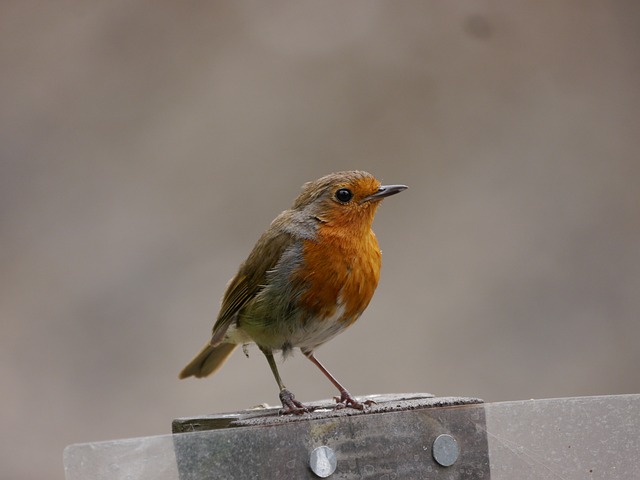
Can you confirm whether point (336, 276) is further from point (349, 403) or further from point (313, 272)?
point (349, 403)

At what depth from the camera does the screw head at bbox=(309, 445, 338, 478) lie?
2.15m

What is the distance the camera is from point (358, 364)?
15.5 feet

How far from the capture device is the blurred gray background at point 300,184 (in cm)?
477

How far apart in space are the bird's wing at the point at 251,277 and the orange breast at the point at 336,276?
0.12 metres

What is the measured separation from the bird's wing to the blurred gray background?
4.80 ft

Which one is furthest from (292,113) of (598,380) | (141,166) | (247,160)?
(598,380)

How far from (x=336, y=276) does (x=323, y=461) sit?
0.75 m

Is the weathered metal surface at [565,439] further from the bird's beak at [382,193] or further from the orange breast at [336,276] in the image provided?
the bird's beak at [382,193]

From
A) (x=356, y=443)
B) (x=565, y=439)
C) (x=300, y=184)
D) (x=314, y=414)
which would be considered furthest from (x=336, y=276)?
(x=300, y=184)

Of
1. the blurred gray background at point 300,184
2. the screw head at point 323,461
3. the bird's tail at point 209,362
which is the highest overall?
the blurred gray background at point 300,184

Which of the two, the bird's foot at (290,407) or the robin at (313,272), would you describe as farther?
the robin at (313,272)

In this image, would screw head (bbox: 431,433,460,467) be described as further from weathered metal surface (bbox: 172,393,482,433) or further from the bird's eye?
the bird's eye

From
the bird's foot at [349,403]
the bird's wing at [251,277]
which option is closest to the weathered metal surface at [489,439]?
the bird's foot at [349,403]

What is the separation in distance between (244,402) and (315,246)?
1825 millimetres
